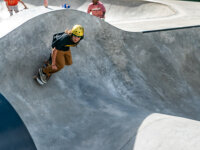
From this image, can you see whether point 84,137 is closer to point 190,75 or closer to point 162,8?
point 190,75

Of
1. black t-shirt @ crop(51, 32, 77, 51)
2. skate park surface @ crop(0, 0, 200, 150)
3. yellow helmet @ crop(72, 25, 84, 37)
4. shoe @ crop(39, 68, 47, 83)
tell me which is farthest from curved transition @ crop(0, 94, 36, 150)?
yellow helmet @ crop(72, 25, 84, 37)

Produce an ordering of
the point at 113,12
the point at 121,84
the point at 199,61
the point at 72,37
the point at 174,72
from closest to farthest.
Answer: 1. the point at 72,37
2. the point at 121,84
3. the point at 174,72
4. the point at 199,61
5. the point at 113,12

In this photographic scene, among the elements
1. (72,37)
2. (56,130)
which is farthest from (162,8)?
(56,130)

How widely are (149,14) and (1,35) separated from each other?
14600 mm

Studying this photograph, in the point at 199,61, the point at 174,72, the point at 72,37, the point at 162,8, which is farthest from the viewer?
the point at 162,8

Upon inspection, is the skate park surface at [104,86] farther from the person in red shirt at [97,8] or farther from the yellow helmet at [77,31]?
the person in red shirt at [97,8]

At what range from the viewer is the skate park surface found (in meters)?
4.90

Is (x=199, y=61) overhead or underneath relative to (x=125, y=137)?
underneath

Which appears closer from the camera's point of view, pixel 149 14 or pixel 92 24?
pixel 92 24

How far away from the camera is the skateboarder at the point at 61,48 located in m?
5.36

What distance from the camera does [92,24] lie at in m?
8.10

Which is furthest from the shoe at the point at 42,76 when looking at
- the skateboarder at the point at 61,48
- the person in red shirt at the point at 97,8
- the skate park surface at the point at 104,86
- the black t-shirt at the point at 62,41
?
the person in red shirt at the point at 97,8

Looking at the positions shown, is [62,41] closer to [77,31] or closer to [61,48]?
[61,48]

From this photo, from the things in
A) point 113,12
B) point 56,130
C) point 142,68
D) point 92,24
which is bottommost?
point 113,12
